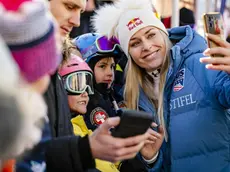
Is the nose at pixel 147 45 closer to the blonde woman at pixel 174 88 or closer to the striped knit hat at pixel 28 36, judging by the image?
the blonde woman at pixel 174 88

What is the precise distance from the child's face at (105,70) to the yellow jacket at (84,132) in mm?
356

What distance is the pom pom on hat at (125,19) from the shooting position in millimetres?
2375

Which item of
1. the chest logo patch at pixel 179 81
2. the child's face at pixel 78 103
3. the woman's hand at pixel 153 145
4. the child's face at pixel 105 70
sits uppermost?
the chest logo patch at pixel 179 81

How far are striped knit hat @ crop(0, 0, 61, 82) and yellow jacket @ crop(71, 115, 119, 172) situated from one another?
1279 mm

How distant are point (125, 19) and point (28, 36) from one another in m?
1.55

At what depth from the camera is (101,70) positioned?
2672 mm

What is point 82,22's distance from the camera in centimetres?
418

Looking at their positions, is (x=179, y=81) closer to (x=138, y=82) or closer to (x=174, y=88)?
(x=174, y=88)

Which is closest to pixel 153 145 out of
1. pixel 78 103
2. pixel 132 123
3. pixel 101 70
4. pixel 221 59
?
pixel 78 103

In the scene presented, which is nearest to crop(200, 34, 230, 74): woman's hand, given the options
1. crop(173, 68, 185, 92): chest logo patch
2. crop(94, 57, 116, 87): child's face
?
crop(173, 68, 185, 92): chest logo patch

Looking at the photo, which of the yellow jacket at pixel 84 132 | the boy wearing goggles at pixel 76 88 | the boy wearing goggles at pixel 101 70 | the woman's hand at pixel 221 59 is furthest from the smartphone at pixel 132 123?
the boy wearing goggles at pixel 101 70

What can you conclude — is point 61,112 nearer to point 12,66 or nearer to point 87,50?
point 12,66

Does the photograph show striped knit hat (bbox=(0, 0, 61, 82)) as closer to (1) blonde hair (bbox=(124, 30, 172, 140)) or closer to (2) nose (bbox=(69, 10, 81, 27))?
(2) nose (bbox=(69, 10, 81, 27))

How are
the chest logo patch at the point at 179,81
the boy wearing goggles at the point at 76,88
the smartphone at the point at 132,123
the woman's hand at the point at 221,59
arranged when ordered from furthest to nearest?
1. the boy wearing goggles at the point at 76,88
2. the chest logo patch at the point at 179,81
3. the woman's hand at the point at 221,59
4. the smartphone at the point at 132,123
